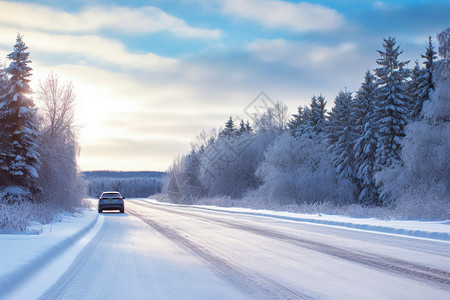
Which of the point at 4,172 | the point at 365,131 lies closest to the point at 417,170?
the point at 365,131

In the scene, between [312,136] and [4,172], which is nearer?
[4,172]

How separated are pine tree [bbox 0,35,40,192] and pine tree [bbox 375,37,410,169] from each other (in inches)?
1241

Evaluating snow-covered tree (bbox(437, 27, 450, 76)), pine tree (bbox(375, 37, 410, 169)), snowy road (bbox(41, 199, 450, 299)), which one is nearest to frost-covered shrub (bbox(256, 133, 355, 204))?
pine tree (bbox(375, 37, 410, 169))

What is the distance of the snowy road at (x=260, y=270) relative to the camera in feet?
18.9

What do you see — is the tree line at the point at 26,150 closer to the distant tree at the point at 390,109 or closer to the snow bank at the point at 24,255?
the snow bank at the point at 24,255

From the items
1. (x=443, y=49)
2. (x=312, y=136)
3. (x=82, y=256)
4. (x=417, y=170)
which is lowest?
(x=82, y=256)

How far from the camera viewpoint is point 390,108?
140ft

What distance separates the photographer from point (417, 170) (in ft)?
95.3

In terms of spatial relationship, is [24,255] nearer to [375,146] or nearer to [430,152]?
[430,152]

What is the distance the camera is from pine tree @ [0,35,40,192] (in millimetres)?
23609

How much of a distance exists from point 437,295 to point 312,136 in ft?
147

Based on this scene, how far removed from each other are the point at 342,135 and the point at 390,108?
32.4 feet

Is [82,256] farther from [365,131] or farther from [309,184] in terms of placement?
[365,131]

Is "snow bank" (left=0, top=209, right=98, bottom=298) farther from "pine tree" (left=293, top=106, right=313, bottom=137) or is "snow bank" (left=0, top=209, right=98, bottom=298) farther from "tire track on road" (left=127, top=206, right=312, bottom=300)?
"pine tree" (left=293, top=106, right=313, bottom=137)
